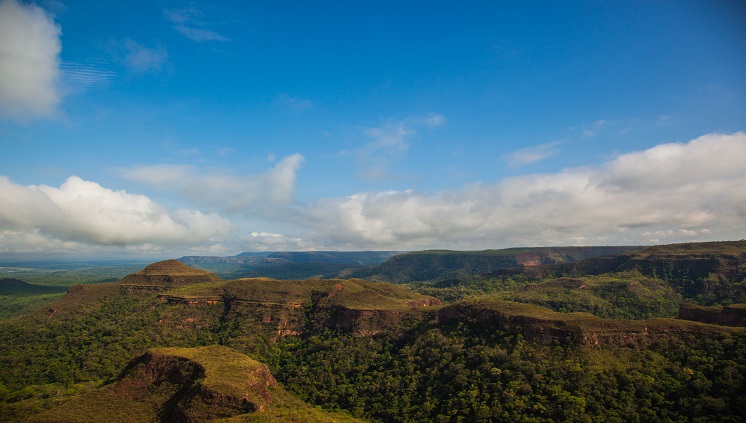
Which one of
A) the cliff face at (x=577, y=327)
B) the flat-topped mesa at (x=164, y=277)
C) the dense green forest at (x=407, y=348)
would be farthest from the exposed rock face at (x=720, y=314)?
the flat-topped mesa at (x=164, y=277)

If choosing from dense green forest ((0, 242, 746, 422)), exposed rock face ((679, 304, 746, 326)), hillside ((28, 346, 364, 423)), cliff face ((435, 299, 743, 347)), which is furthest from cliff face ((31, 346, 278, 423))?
exposed rock face ((679, 304, 746, 326))

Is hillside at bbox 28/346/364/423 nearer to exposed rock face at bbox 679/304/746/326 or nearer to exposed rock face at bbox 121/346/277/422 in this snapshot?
exposed rock face at bbox 121/346/277/422

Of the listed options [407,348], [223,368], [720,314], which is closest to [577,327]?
[407,348]

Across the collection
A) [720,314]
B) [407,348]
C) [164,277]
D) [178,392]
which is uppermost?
[164,277]

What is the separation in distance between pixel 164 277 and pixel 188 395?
119801 millimetres

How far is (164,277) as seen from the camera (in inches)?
7224

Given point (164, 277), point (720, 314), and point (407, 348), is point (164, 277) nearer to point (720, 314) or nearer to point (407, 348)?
point (407, 348)

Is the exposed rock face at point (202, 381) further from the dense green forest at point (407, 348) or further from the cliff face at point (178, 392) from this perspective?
the dense green forest at point (407, 348)

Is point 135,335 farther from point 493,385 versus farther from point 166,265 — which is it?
point 493,385

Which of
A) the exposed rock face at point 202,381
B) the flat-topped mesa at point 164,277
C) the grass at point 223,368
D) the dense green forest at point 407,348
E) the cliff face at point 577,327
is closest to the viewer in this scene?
the dense green forest at point 407,348

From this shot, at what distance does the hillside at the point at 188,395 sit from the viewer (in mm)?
76438

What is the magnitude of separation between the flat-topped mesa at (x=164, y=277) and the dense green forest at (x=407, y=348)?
34.8 inches

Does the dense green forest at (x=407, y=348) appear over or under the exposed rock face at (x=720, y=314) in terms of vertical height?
under

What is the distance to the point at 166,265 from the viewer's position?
199 m
